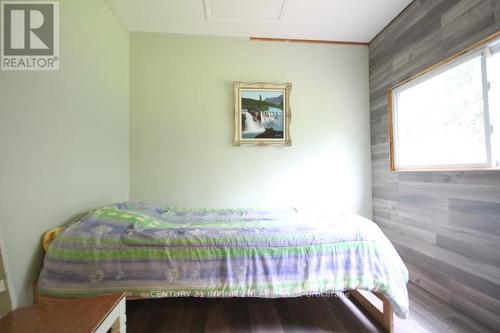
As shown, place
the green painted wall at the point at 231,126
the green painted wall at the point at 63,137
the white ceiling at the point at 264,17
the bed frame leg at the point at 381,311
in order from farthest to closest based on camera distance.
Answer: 1. the green painted wall at the point at 231,126
2. the white ceiling at the point at 264,17
3. the bed frame leg at the point at 381,311
4. the green painted wall at the point at 63,137

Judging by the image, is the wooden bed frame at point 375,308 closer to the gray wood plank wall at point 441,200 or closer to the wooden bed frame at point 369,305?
the wooden bed frame at point 369,305

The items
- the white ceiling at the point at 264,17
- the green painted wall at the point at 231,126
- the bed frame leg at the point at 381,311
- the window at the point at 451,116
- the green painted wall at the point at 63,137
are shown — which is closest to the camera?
the green painted wall at the point at 63,137

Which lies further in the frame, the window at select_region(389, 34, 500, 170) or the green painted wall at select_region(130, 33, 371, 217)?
the green painted wall at select_region(130, 33, 371, 217)

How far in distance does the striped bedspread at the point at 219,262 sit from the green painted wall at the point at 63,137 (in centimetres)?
20

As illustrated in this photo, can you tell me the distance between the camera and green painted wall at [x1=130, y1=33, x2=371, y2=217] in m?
2.53

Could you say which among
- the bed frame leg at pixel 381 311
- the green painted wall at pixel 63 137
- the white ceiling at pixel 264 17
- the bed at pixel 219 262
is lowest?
the bed frame leg at pixel 381 311

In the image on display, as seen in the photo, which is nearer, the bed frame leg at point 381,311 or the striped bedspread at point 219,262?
the striped bedspread at point 219,262

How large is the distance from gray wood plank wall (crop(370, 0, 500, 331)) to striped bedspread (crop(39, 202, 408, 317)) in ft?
2.11

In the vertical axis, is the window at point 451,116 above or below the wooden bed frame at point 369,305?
above

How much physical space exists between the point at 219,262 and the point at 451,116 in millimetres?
2255

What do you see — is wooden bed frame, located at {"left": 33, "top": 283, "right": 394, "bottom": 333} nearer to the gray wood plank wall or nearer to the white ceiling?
the gray wood plank wall

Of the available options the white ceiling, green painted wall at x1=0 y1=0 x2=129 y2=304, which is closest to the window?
the white ceiling

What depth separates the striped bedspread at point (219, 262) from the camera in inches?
50.2

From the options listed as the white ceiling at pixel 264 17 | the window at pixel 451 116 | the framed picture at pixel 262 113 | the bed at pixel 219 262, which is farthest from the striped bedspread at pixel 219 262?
the white ceiling at pixel 264 17
